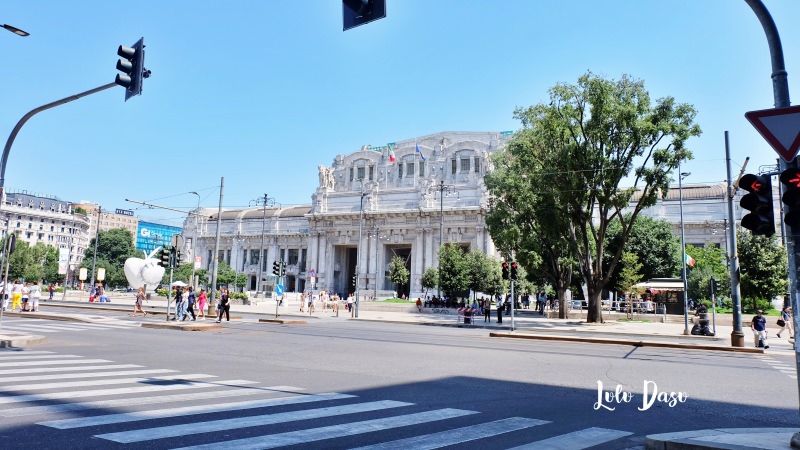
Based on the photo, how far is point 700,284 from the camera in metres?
51.3

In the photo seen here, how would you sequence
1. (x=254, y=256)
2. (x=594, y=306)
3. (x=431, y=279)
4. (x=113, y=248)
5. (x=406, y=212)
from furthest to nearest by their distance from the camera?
(x=113, y=248)
(x=254, y=256)
(x=406, y=212)
(x=431, y=279)
(x=594, y=306)

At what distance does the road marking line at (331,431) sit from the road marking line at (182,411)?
1.57m

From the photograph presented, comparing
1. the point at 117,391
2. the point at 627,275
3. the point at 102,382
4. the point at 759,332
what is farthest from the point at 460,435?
the point at 627,275

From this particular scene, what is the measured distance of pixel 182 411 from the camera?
6.94 metres

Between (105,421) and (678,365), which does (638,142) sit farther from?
(105,421)

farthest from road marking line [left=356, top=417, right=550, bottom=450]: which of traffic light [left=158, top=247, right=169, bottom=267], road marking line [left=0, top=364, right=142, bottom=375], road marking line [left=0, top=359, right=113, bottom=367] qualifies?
traffic light [left=158, top=247, right=169, bottom=267]

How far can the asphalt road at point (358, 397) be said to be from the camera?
593 centimetres

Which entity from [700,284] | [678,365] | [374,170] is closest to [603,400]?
[678,365]

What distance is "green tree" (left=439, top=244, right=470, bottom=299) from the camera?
52312 mm

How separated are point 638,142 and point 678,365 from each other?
18.2 meters

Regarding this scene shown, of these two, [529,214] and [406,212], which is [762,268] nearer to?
[529,214]

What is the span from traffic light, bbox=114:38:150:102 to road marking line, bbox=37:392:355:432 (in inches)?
247

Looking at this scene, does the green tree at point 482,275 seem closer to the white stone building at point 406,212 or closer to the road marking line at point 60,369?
the white stone building at point 406,212

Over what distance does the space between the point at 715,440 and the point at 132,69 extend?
1099 cm
